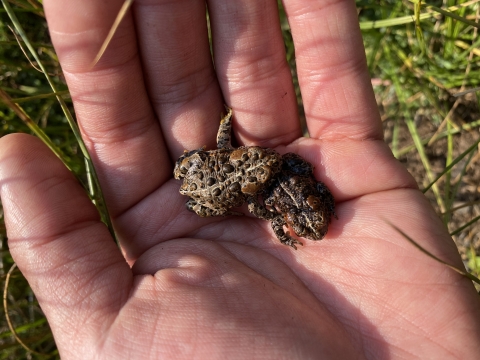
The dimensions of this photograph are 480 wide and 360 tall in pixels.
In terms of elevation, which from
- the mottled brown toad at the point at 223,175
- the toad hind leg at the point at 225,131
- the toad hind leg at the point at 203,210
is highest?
the toad hind leg at the point at 225,131

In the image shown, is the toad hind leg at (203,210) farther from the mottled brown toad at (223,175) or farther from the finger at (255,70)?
the finger at (255,70)

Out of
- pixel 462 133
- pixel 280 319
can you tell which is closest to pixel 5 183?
pixel 280 319

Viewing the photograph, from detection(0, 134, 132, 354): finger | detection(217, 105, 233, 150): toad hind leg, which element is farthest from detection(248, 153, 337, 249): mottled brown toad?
detection(0, 134, 132, 354): finger

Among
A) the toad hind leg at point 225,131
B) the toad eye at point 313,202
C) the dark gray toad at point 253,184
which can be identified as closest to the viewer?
the toad eye at point 313,202

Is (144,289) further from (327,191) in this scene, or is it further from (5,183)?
(327,191)

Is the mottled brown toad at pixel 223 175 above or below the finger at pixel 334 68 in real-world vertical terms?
below

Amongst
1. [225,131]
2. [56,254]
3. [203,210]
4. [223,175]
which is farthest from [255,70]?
[56,254]

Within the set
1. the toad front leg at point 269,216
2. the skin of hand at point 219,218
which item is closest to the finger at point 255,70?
the skin of hand at point 219,218
